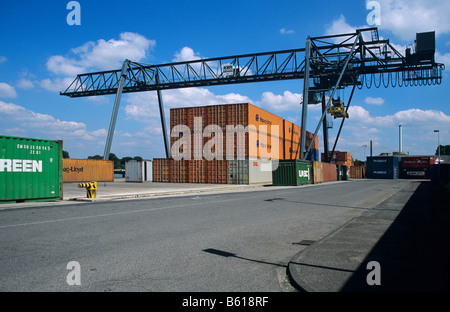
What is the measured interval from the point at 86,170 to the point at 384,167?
2143 inches

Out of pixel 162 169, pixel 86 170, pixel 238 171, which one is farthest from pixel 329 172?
pixel 86 170

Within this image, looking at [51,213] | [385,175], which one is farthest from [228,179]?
[385,175]

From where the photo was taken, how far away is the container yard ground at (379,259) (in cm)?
458

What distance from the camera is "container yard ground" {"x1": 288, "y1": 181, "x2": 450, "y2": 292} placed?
4.58 metres

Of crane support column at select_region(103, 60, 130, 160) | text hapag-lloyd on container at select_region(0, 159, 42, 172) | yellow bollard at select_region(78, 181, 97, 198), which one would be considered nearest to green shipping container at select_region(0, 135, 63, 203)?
text hapag-lloyd on container at select_region(0, 159, 42, 172)

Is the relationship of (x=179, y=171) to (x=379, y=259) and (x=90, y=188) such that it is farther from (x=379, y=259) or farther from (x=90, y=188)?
(x=379, y=259)

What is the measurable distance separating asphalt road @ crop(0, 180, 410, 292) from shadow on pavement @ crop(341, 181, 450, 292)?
1.27 meters

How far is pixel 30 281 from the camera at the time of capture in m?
4.73

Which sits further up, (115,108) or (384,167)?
(115,108)

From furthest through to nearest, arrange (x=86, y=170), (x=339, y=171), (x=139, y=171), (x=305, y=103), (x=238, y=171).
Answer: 1. (x=339, y=171)
2. (x=139, y=171)
3. (x=305, y=103)
4. (x=86, y=170)
5. (x=238, y=171)

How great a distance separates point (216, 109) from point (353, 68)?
20260 mm

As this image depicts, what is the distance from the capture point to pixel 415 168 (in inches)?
2648

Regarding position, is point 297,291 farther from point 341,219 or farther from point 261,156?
point 261,156

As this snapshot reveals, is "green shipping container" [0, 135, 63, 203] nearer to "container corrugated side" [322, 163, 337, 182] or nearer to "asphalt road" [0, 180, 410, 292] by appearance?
"asphalt road" [0, 180, 410, 292]
